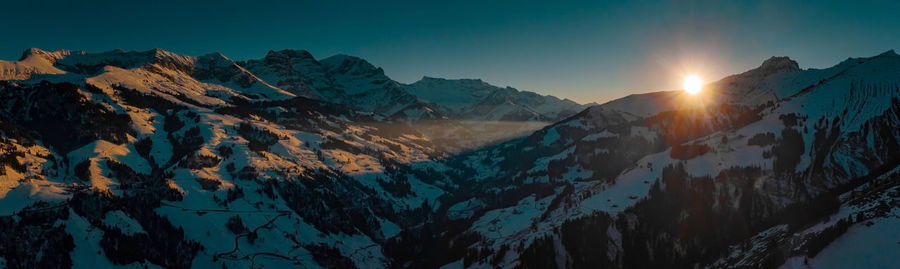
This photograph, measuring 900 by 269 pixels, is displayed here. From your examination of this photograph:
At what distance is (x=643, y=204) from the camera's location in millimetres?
119875

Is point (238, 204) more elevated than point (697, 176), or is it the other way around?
point (697, 176)

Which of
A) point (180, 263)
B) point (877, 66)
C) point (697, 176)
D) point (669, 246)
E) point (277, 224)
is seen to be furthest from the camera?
point (277, 224)

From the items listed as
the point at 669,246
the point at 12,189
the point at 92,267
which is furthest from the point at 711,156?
the point at 12,189

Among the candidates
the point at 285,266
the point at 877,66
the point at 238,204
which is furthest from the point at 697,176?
the point at 238,204

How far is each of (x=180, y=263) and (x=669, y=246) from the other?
13547 centimetres

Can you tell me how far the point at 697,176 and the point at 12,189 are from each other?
624 ft

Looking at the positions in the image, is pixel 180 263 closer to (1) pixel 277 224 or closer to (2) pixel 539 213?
(1) pixel 277 224

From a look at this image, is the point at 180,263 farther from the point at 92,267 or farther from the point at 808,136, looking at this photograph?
the point at 808,136

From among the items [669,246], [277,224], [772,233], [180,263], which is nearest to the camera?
[772,233]

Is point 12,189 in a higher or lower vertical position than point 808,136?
lower

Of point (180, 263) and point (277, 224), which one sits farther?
point (277, 224)

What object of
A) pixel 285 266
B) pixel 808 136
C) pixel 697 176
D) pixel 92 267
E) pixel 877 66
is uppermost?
pixel 877 66

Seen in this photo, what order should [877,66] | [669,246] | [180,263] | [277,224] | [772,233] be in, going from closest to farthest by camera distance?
1. [772,233]
2. [669,246]
3. [180,263]
4. [877,66]
5. [277,224]

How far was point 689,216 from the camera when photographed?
110500mm
